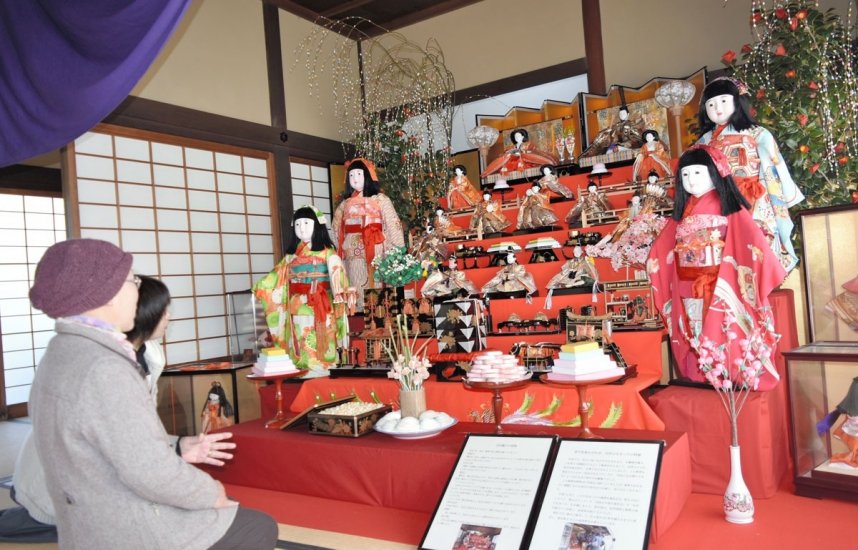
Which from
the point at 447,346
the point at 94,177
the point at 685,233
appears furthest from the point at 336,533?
the point at 94,177

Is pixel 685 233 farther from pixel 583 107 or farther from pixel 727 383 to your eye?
pixel 583 107

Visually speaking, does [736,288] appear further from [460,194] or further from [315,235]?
[460,194]

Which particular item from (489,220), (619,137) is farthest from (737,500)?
(619,137)

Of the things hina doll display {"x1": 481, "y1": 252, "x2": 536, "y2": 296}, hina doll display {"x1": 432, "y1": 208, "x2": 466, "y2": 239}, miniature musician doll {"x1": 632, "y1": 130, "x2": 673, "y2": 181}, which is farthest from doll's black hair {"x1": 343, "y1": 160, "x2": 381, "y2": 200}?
miniature musician doll {"x1": 632, "y1": 130, "x2": 673, "y2": 181}

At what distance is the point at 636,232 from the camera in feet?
16.0

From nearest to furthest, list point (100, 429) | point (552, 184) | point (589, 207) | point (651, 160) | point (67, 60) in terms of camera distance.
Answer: point (100, 429) < point (67, 60) < point (589, 207) < point (651, 160) < point (552, 184)

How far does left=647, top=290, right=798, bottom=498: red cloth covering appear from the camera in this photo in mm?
3066

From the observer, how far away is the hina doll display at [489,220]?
19.5 feet

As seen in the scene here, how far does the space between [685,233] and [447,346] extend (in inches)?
63.7

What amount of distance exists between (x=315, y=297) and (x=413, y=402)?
1.89m

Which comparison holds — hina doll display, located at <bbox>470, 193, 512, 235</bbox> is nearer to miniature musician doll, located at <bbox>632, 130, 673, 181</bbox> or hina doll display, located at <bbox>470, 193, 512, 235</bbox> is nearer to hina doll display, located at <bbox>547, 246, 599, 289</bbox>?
hina doll display, located at <bbox>547, 246, 599, 289</bbox>

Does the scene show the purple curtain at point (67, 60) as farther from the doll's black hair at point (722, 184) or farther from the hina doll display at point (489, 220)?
the hina doll display at point (489, 220)

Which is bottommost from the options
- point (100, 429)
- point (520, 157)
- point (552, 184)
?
point (100, 429)

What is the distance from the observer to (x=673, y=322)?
3.77m
